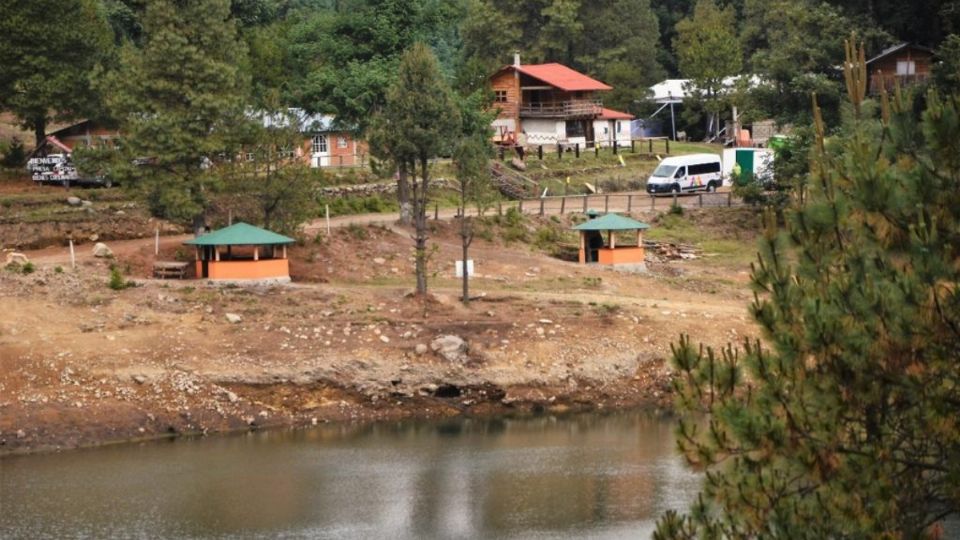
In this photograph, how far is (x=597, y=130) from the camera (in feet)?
324

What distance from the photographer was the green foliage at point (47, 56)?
68562mm

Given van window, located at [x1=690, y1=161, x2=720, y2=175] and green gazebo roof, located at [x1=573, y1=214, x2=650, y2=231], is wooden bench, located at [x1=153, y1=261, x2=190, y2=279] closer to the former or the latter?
green gazebo roof, located at [x1=573, y1=214, x2=650, y2=231]

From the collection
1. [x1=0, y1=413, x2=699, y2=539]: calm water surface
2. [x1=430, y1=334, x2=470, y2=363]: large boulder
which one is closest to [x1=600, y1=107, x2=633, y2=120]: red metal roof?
[x1=430, y1=334, x2=470, y2=363]: large boulder

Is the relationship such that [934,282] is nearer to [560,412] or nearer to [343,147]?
[560,412]

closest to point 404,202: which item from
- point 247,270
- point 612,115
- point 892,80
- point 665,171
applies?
point 247,270

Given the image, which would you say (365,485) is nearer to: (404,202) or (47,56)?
(404,202)

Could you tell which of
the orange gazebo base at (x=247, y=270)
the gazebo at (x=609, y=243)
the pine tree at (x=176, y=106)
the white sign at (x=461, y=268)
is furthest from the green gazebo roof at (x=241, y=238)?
the gazebo at (x=609, y=243)

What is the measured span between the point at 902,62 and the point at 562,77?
2471 cm

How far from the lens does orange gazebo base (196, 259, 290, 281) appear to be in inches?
2309

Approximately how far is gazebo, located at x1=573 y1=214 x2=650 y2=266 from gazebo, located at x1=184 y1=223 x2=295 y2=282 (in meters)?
12.6

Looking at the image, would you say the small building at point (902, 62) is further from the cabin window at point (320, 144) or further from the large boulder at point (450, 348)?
the large boulder at point (450, 348)

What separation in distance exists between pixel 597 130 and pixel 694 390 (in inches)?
2970

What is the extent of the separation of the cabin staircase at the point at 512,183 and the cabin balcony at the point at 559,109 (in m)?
13.4

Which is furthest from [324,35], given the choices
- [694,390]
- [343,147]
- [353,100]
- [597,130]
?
[694,390]
